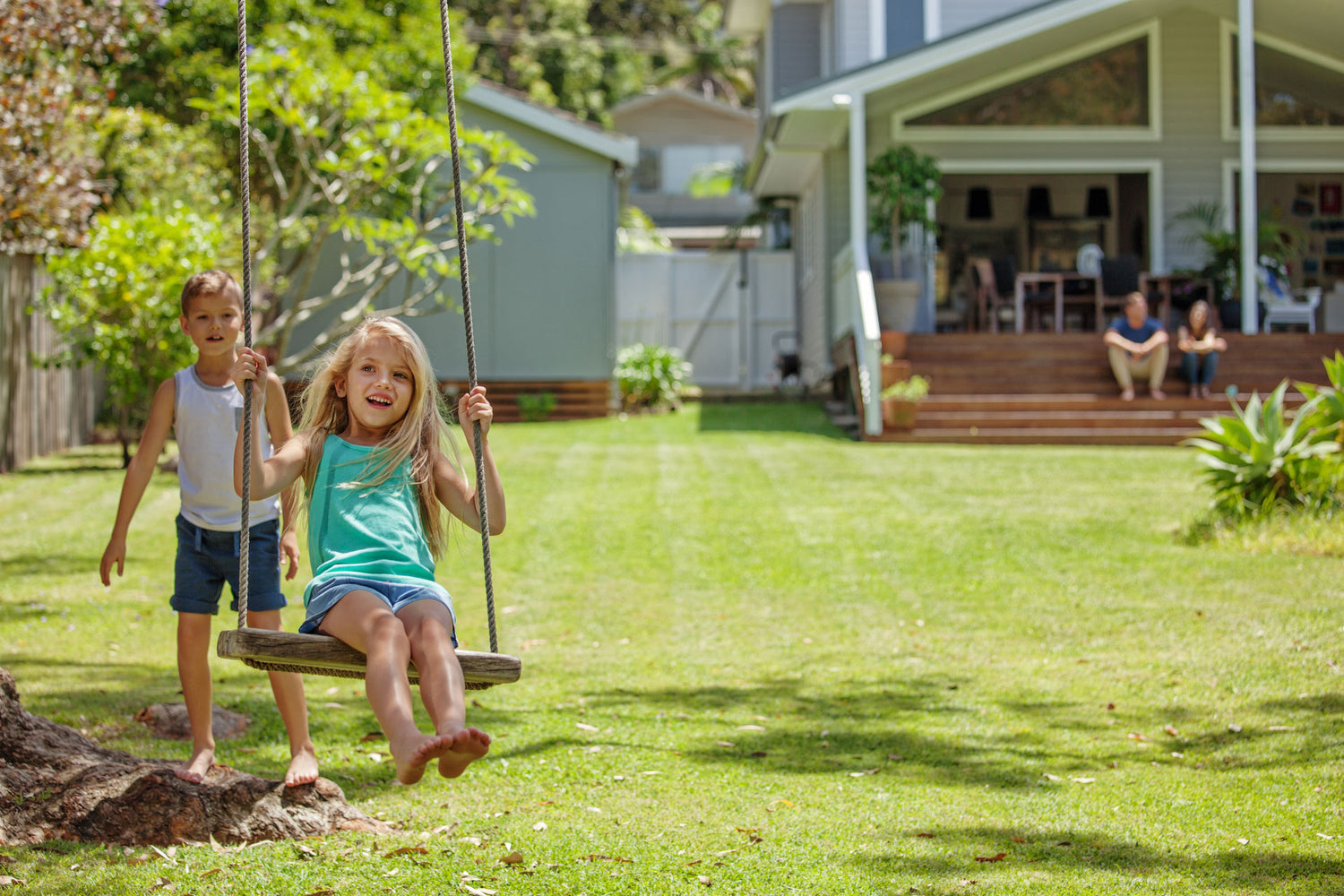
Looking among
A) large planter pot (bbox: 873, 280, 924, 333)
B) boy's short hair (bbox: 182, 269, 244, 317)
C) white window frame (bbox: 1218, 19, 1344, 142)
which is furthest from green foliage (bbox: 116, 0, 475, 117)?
boy's short hair (bbox: 182, 269, 244, 317)

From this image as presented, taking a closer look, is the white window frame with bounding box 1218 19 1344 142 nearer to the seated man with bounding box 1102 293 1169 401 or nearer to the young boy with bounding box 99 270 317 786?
the seated man with bounding box 1102 293 1169 401

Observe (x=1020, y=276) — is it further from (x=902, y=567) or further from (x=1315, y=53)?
(x=902, y=567)

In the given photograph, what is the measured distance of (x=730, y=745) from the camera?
4812 mm

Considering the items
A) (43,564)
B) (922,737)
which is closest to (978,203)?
(43,564)

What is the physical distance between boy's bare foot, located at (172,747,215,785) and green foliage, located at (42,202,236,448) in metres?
7.69

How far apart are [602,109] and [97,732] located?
97.1 feet

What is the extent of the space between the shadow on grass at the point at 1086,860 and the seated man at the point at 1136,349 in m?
10.2

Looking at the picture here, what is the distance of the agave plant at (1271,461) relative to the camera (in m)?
8.23

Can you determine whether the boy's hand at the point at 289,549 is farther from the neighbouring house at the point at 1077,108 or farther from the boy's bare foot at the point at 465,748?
the neighbouring house at the point at 1077,108

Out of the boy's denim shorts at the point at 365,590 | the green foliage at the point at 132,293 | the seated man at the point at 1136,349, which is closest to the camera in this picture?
the boy's denim shorts at the point at 365,590

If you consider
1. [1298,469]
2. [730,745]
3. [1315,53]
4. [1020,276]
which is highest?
[1315,53]

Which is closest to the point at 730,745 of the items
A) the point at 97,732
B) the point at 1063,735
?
the point at 1063,735

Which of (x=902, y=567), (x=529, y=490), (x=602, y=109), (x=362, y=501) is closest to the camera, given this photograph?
(x=362, y=501)

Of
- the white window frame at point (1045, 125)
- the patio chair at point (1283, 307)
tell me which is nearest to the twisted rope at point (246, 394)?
the white window frame at point (1045, 125)
